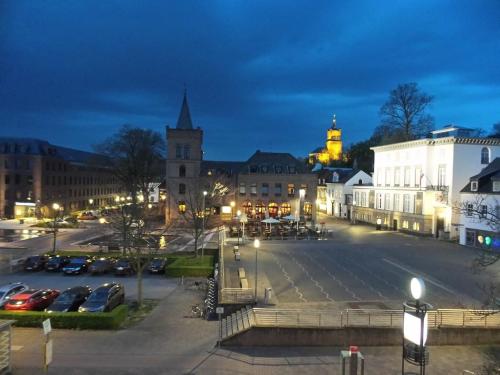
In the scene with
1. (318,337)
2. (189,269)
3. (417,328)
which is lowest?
Answer: (318,337)

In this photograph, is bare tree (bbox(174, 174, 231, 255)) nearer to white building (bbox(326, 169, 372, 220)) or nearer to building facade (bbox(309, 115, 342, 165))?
white building (bbox(326, 169, 372, 220))

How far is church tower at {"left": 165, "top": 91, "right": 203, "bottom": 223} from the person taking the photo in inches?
2337

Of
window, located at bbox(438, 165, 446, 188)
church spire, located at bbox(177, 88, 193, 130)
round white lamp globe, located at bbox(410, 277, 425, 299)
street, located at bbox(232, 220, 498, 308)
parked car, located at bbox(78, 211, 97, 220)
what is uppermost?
church spire, located at bbox(177, 88, 193, 130)

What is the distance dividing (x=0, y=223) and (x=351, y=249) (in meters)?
51.3

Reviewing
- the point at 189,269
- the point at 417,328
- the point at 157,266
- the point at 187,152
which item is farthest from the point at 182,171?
the point at 417,328

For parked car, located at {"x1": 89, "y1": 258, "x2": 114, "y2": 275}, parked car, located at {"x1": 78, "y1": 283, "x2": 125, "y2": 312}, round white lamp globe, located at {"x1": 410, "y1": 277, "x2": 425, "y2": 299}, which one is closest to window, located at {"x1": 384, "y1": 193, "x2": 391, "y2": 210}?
parked car, located at {"x1": 89, "y1": 258, "x2": 114, "y2": 275}

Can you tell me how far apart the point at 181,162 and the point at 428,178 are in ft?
110

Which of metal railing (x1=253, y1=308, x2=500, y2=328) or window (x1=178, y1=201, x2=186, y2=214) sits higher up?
window (x1=178, y1=201, x2=186, y2=214)

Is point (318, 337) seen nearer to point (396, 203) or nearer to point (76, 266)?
point (76, 266)

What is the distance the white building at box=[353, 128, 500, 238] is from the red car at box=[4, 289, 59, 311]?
3925 cm

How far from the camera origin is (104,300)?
21297 mm

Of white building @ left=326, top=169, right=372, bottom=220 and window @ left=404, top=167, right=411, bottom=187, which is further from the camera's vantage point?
white building @ left=326, top=169, right=372, bottom=220

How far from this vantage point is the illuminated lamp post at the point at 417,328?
11.0m

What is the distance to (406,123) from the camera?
65.5 meters
